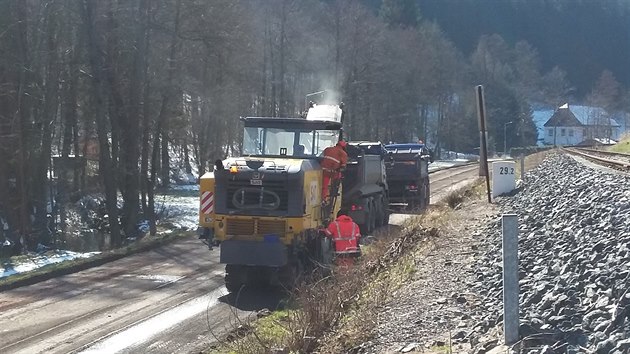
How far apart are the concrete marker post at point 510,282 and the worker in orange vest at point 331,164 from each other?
1007 cm

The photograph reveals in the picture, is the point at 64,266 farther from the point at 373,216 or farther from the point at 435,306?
the point at 435,306

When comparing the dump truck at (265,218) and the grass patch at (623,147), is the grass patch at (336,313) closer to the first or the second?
the dump truck at (265,218)

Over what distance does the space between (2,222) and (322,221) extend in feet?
57.3

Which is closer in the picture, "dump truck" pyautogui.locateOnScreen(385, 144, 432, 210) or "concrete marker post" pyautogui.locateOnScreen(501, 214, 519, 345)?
"concrete marker post" pyautogui.locateOnScreen(501, 214, 519, 345)

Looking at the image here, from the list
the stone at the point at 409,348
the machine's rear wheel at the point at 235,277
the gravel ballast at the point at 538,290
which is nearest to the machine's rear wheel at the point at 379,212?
the machine's rear wheel at the point at 235,277

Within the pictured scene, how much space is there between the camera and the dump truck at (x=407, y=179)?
31.4 m

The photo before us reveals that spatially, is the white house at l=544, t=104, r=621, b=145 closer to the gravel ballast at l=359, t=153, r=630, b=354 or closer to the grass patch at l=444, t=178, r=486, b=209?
the grass patch at l=444, t=178, r=486, b=209

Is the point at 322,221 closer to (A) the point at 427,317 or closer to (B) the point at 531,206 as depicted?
(B) the point at 531,206

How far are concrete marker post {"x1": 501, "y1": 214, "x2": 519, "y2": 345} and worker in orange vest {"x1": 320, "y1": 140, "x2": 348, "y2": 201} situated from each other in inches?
396

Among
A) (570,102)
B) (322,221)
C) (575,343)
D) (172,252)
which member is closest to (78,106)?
(172,252)

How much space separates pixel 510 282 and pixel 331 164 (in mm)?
10506

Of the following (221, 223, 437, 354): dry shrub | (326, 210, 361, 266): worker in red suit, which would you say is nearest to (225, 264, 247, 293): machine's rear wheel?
(326, 210, 361, 266): worker in red suit

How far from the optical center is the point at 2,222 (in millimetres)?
30906

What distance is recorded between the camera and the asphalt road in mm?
12141
